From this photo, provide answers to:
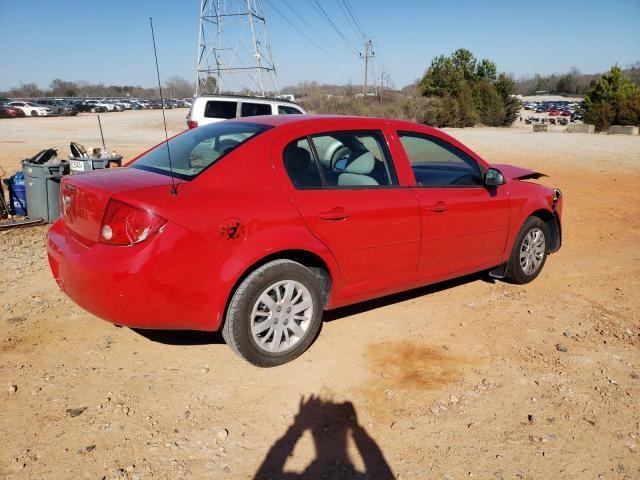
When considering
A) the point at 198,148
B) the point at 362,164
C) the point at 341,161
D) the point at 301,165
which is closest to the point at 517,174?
the point at 362,164

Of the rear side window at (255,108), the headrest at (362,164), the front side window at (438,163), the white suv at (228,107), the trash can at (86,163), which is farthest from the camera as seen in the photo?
the rear side window at (255,108)

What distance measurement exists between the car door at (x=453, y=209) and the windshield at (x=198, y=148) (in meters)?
1.30

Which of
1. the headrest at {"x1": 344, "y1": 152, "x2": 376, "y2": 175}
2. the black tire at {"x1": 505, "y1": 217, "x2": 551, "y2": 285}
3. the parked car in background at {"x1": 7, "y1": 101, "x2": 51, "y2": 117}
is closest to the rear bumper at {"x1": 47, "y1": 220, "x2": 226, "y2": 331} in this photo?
the headrest at {"x1": 344, "y1": 152, "x2": 376, "y2": 175}

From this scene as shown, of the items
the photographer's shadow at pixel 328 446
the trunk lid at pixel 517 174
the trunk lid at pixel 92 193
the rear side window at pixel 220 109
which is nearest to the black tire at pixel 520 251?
the trunk lid at pixel 517 174

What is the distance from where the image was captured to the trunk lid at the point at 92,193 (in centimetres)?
312

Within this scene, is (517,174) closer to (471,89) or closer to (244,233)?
(244,233)

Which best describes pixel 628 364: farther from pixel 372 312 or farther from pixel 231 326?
pixel 231 326

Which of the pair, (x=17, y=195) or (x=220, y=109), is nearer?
(x=17, y=195)

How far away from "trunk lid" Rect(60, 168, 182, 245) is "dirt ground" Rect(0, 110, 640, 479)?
96 cm

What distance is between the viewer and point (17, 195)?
7.46 metres

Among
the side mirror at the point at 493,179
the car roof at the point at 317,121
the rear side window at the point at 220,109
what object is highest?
the rear side window at the point at 220,109

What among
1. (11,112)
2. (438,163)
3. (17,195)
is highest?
(11,112)

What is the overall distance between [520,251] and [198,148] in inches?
128

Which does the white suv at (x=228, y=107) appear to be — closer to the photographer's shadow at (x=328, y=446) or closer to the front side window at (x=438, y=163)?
the front side window at (x=438, y=163)
